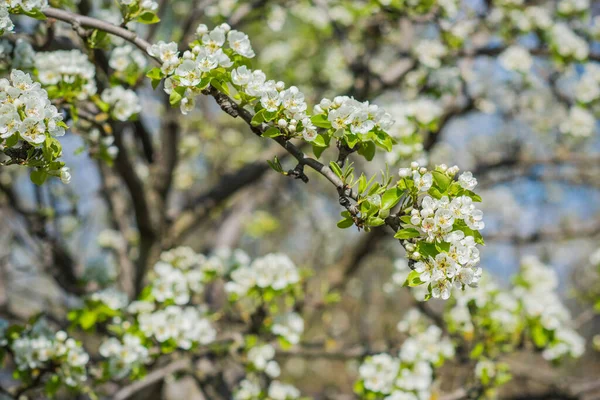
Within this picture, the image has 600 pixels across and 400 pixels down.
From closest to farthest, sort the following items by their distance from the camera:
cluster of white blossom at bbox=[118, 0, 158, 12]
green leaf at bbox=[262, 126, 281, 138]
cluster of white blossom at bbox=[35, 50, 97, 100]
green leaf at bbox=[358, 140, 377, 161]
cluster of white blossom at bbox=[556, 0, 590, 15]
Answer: green leaf at bbox=[262, 126, 281, 138], green leaf at bbox=[358, 140, 377, 161], cluster of white blossom at bbox=[118, 0, 158, 12], cluster of white blossom at bbox=[35, 50, 97, 100], cluster of white blossom at bbox=[556, 0, 590, 15]

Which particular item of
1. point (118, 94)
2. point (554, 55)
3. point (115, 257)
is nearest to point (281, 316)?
point (118, 94)

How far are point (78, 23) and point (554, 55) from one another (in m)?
3.60

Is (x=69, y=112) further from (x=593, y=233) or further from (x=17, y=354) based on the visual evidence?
(x=593, y=233)

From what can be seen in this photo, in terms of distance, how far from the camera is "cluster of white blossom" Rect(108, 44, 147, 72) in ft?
7.72

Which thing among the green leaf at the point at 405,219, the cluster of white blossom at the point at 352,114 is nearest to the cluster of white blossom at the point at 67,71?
the cluster of white blossom at the point at 352,114

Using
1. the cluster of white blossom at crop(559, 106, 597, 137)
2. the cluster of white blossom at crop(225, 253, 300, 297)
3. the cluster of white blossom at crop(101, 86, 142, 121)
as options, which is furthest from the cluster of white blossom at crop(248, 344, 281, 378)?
the cluster of white blossom at crop(559, 106, 597, 137)

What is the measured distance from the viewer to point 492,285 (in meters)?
3.15

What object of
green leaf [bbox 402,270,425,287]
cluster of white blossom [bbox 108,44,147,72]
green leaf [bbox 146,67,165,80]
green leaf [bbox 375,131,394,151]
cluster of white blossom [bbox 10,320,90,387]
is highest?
cluster of white blossom [bbox 108,44,147,72]

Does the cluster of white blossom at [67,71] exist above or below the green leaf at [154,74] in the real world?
above

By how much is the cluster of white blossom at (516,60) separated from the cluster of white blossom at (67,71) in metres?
3.24

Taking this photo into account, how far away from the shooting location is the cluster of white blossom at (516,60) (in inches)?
158

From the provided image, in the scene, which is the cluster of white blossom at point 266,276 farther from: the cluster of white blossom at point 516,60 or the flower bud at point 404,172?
the cluster of white blossom at point 516,60

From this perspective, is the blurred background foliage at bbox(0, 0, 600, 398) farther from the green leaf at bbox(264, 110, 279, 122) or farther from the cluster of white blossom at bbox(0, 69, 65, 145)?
the cluster of white blossom at bbox(0, 69, 65, 145)

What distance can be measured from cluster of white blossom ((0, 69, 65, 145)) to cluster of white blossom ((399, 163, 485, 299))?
41.8 inches
